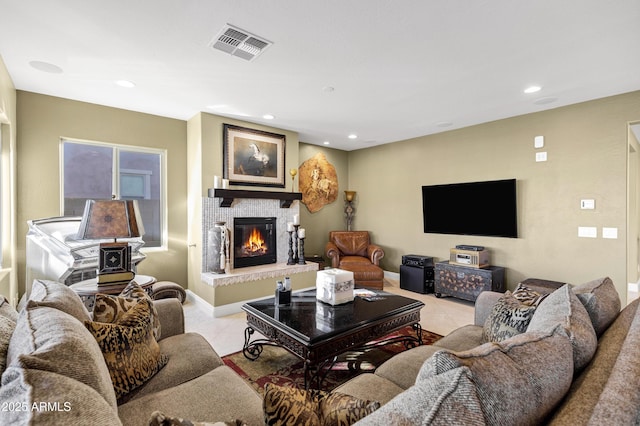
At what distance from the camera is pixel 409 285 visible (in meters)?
4.99

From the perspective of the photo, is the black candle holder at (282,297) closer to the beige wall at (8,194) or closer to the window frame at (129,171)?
the window frame at (129,171)

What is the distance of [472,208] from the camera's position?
15.0 feet

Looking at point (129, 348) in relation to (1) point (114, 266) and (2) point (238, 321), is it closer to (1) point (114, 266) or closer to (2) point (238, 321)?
(1) point (114, 266)

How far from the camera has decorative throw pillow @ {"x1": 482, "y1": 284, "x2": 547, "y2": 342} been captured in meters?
1.51

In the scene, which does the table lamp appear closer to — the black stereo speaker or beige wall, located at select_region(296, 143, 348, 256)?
beige wall, located at select_region(296, 143, 348, 256)

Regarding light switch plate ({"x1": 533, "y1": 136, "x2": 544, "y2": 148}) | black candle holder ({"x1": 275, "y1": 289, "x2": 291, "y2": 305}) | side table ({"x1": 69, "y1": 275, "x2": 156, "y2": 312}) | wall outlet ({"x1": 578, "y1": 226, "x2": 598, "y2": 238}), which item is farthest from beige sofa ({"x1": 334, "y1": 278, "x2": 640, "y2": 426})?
light switch plate ({"x1": 533, "y1": 136, "x2": 544, "y2": 148})

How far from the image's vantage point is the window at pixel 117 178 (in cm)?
367

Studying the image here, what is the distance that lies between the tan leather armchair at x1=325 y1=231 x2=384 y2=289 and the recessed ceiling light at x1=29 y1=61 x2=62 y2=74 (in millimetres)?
4126

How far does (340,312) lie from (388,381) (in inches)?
35.8

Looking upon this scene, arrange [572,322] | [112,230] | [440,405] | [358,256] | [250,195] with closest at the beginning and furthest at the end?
[440,405] < [572,322] < [112,230] < [250,195] < [358,256]

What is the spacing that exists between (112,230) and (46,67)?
1.80 m

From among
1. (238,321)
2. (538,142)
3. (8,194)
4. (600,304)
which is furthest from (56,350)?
(538,142)

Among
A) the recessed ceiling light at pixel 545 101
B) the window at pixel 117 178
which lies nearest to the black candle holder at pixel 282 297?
the window at pixel 117 178

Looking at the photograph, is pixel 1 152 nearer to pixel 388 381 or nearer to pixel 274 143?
pixel 274 143
